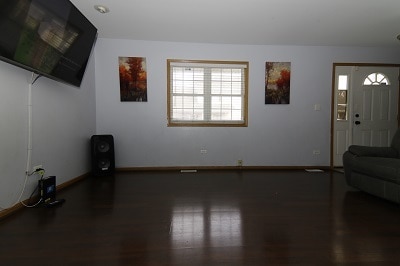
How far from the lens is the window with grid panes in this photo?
424 cm

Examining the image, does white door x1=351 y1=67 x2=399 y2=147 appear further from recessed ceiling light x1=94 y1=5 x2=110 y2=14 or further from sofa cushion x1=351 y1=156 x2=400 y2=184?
recessed ceiling light x1=94 y1=5 x2=110 y2=14

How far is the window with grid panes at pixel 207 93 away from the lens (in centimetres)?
424

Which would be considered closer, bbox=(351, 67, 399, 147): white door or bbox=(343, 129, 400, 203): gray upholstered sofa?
bbox=(343, 129, 400, 203): gray upholstered sofa

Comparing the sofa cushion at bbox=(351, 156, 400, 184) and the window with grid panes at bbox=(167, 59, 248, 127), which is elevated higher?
the window with grid panes at bbox=(167, 59, 248, 127)

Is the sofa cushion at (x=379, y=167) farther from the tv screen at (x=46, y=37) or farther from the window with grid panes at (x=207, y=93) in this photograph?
the tv screen at (x=46, y=37)

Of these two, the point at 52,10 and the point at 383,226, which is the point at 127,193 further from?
the point at 383,226

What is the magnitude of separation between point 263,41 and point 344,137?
2.69 metres

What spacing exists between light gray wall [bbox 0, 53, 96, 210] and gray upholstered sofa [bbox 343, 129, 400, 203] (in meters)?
4.21

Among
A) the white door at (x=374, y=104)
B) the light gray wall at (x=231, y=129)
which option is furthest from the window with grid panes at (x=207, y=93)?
the white door at (x=374, y=104)

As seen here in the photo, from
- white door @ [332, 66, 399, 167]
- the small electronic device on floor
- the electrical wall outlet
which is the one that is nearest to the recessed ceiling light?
the electrical wall outlet

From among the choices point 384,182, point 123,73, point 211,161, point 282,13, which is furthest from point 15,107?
point 384,182

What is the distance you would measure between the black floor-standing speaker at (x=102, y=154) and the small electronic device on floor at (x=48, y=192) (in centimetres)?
107

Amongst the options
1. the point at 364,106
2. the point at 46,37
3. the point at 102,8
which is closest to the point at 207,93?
the point at 102,8

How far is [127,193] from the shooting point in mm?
2889
